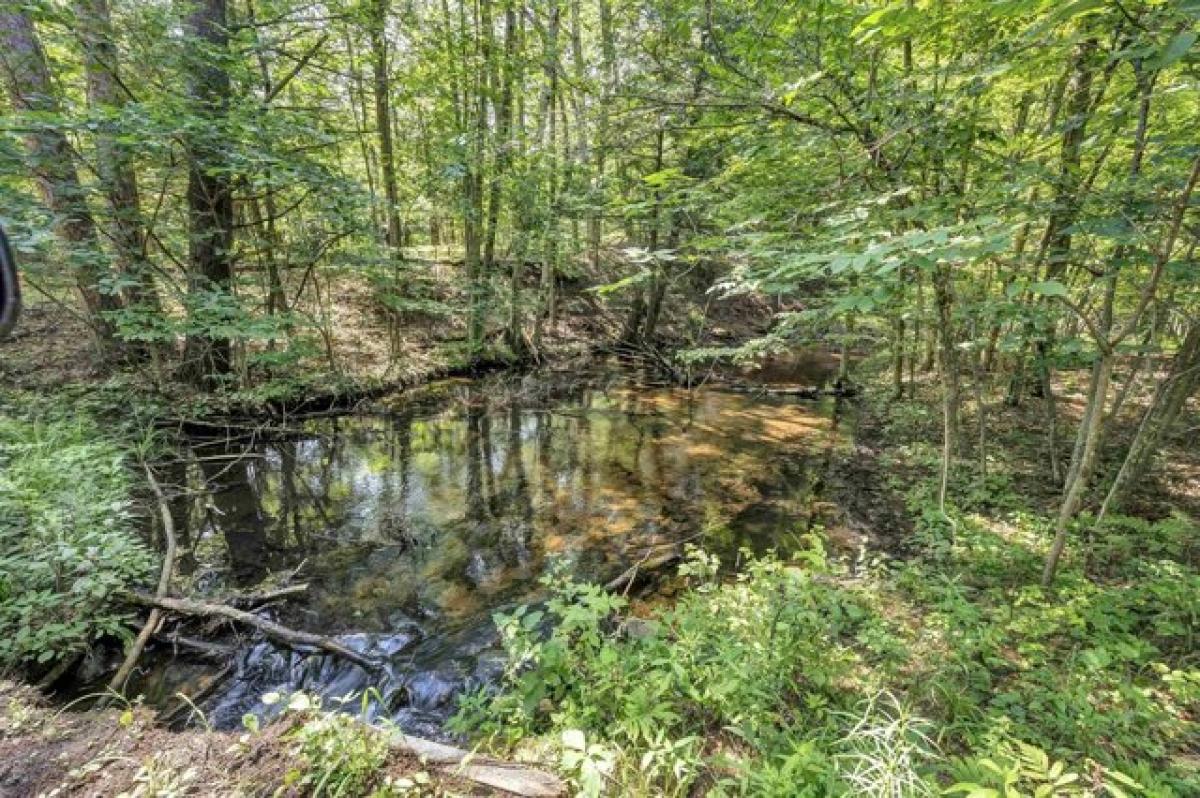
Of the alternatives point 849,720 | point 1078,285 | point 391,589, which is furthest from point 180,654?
point 1078,285

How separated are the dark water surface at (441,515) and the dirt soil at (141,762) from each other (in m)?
0.45

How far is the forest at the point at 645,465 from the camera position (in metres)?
2.23

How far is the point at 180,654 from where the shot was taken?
144 inches

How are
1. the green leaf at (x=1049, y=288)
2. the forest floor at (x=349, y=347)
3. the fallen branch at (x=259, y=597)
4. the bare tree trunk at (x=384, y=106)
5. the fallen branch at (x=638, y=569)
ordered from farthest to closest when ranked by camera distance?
the bare tree trunk at (x=384, y=106)
the forest floor at (x=349, y=347)
the fallen branch at (x=638, y=569)
the fallen branch at (x=259, y=597)
the green leaf at (x=1049, y=288)

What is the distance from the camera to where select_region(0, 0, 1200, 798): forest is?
2227 millimetres

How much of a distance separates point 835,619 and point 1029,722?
3.11 feet

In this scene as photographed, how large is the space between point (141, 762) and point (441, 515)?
13.7ft

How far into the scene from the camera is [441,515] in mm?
6227

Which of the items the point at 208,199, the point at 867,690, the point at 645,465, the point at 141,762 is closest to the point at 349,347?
the point at 208,199

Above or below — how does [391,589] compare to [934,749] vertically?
below

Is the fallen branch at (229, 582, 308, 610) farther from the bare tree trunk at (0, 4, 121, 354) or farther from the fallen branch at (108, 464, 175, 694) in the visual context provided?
the bare tree trunk at (0, 4, 121, 354)

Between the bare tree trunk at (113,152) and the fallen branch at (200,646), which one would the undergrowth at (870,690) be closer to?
the fallen branch at (200,646)

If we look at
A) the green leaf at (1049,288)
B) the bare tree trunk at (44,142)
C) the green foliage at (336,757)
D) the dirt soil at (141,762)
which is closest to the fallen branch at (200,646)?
the dirt soil at (141,762)

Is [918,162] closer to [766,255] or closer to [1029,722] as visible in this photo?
[766,255]
